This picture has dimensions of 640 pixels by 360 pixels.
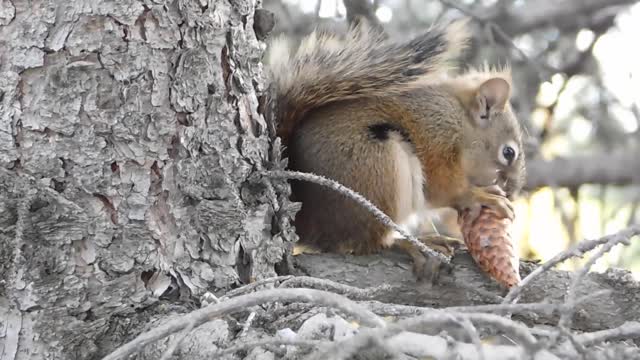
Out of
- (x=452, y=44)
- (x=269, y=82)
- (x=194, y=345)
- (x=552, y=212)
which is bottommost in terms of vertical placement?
(x=194, y=345)

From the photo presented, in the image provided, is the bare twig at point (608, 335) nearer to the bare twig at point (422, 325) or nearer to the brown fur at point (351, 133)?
the bare twig at point (422, 325)

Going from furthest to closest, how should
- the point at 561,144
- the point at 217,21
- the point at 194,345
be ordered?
the point at 561,144
the point at 217,21
the point at 194,345

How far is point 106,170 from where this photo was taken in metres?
1.21

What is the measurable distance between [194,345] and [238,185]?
306 millimetres

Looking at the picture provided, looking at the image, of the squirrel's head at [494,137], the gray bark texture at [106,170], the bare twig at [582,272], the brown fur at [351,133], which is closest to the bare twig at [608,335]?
the bare twig at [582,272]

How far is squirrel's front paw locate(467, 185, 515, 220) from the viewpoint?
171 centimetres

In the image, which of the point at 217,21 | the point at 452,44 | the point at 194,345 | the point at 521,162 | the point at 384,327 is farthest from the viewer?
the point at 521,162

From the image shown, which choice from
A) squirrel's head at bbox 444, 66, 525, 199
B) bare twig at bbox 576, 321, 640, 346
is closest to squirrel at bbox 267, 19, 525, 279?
squirrel's head at bbox 444, 66, 525, 199

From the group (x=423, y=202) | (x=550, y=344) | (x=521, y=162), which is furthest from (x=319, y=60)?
(x=550, y=344)

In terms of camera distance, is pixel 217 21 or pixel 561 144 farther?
pixel 561 144

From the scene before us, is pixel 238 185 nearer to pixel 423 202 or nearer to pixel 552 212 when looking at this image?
pixel 423 202

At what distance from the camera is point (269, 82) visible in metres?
1.56

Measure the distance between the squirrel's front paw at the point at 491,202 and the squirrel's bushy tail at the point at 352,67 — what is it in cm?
28

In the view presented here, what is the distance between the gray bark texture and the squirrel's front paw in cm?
60
